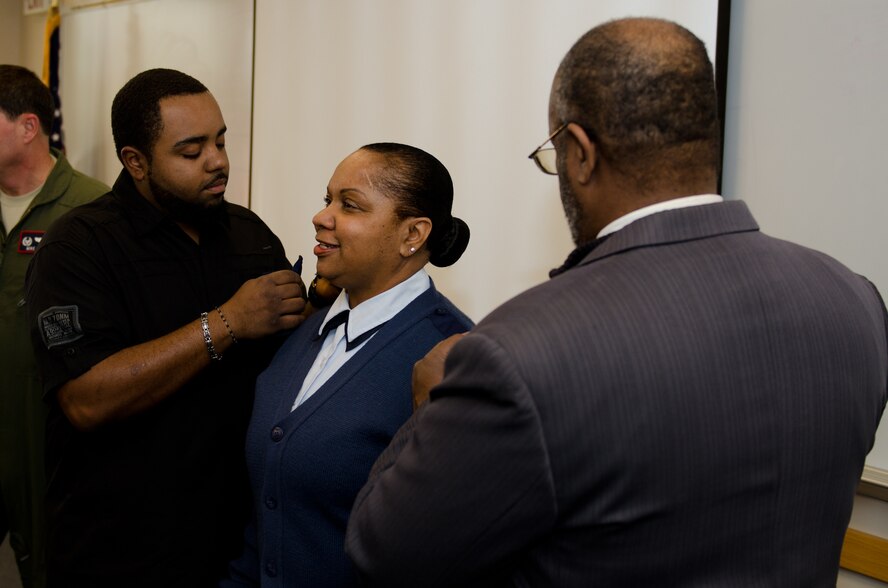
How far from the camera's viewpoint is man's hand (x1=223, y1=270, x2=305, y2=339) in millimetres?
1559

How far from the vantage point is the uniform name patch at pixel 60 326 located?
1.50 m

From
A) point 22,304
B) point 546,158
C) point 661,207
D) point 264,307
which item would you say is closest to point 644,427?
point 661,207

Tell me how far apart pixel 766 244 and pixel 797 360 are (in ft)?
0.45

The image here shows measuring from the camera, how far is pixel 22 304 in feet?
7.64

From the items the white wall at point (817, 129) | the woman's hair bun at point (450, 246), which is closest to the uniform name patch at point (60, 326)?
the woman's hair bun at point (450, 246)

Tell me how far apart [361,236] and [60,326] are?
2.07 feet

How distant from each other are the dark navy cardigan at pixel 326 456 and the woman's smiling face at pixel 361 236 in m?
0.14

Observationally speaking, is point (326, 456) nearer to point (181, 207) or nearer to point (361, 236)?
point (361, 236)

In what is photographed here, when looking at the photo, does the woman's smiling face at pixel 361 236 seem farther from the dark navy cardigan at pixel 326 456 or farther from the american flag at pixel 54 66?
the american flag at pixel 54 66

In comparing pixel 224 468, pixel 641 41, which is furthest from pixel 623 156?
pixel 224 468

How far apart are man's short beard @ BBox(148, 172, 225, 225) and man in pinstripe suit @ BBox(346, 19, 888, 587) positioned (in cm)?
102

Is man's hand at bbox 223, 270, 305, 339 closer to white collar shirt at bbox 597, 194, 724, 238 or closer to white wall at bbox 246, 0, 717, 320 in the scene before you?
white wall at bbox 246, 0, 717, 320

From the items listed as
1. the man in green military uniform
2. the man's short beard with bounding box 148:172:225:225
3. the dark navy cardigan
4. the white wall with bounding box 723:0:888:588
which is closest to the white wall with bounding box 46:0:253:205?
the man in green military uniform

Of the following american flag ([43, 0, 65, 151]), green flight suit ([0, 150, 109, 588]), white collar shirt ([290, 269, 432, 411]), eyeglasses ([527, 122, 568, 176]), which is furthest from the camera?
american flag ([43, 0, 65, 151])
